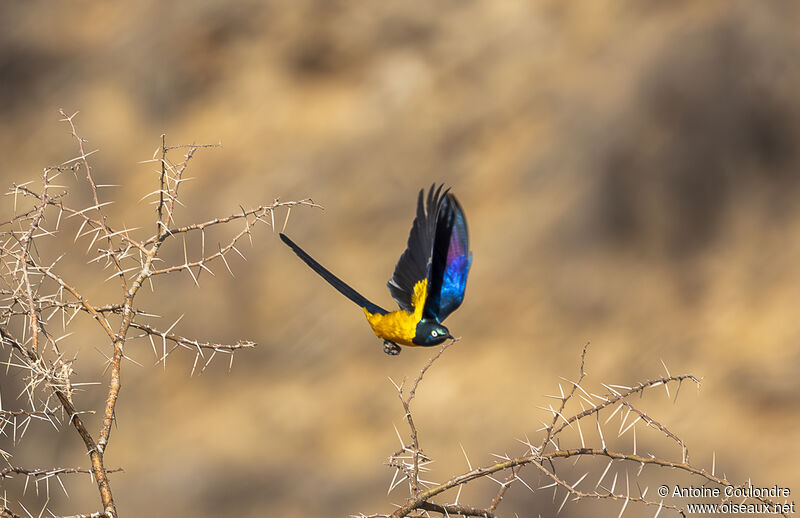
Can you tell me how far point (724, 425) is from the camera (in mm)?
3240

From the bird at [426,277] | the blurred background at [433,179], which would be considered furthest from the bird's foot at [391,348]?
the blurred background at [433,179]

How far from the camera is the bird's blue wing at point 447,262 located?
3.11ft

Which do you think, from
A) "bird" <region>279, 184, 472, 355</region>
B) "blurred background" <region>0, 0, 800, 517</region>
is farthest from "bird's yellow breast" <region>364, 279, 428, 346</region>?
"blurred background" <region>0, 0, 800, 517</region>

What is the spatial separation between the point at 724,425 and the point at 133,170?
107 inches

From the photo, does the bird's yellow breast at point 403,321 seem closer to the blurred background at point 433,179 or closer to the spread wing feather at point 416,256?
the spread wing feather at point 416,256

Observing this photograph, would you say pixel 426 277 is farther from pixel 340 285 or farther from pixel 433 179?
pixel 433 179

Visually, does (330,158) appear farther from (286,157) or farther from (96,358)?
(96,358)

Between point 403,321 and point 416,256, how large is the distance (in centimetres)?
9

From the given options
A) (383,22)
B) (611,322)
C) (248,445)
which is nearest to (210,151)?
(383,22)

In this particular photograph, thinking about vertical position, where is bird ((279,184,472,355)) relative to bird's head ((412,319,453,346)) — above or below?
above

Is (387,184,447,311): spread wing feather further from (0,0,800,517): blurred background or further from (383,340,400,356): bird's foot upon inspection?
(0,0,800,517): blurred background

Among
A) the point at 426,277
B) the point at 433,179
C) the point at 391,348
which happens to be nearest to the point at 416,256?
the point at 426,277

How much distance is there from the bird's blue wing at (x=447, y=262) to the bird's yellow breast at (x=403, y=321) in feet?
0.04

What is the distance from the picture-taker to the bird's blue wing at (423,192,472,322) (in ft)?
3.11
